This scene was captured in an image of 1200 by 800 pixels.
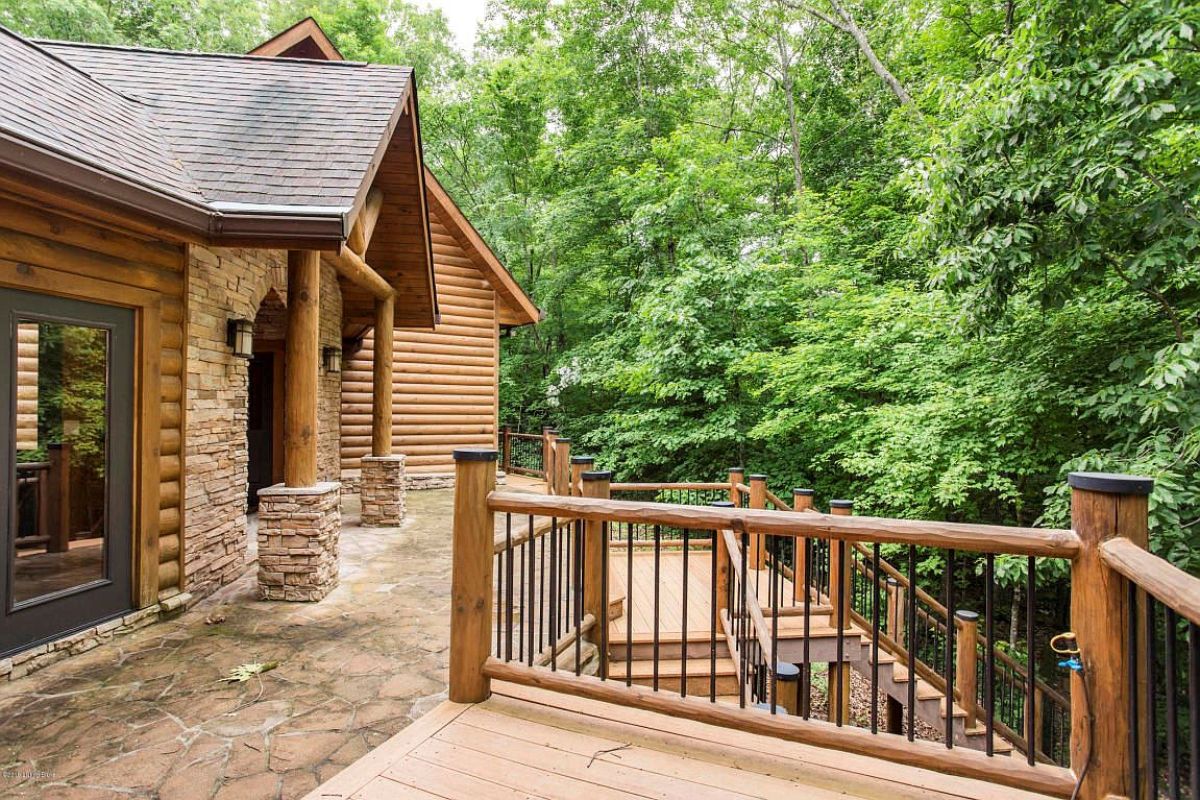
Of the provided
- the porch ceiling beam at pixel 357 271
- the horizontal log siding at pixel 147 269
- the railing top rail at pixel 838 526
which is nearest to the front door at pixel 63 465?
the horizontal log siding at pixel 147 269

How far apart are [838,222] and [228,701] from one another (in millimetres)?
11147

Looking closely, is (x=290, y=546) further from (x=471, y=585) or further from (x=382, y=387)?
(x=382, y=387)

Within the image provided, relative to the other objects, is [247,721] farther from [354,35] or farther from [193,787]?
[354,35]

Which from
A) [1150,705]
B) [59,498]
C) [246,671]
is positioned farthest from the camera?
[59,498]

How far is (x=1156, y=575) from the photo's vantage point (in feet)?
4.57

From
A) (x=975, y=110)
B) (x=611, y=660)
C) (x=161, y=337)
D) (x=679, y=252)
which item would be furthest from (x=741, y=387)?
(x=161, y=337)

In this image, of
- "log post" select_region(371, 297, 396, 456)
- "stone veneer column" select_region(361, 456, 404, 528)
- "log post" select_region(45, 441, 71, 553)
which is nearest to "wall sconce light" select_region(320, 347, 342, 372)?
"log post" select_region(371, 297, 396, 456)

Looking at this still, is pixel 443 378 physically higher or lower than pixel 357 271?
lower

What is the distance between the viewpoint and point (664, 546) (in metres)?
7.14

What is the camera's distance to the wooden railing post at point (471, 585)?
2422 millimetres

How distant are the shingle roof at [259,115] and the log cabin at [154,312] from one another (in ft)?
0.09

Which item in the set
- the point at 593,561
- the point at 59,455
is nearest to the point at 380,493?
the point at 59,455

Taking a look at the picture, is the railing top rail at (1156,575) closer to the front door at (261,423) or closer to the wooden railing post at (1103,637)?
the wooden railing post at (1103,637)

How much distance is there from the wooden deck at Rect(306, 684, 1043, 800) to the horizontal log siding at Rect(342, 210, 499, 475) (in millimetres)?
8623
